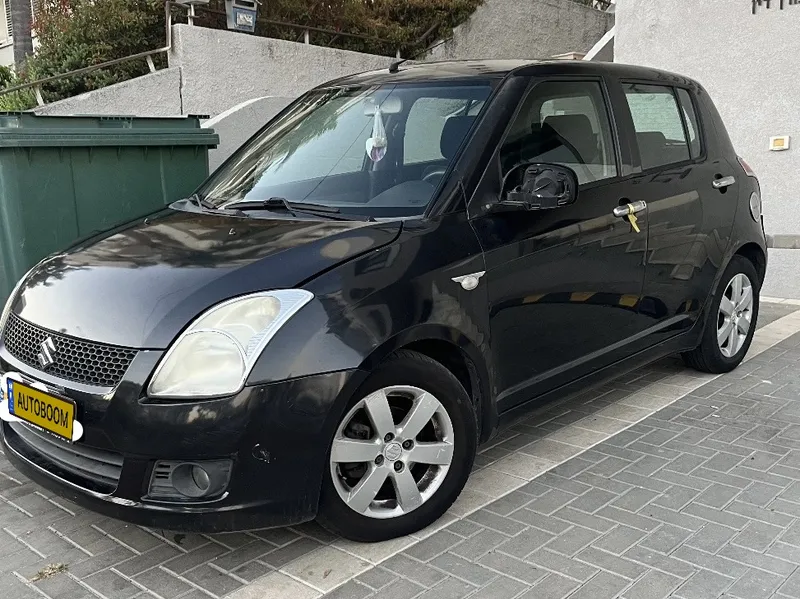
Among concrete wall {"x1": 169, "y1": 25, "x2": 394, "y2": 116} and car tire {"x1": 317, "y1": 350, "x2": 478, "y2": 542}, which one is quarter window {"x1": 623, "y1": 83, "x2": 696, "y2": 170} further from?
concrete wall {"x1": 169, "y1": 25, "x2": 394, "y2": 116}

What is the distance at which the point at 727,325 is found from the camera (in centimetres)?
511

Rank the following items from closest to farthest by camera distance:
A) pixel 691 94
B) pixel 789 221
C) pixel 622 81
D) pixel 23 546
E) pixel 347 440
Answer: pixel 347 440 < pixel 23 546 < pixel 622 81 < pixel 691 94 < pixel 789 221

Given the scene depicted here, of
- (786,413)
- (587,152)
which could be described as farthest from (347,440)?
(786,413)

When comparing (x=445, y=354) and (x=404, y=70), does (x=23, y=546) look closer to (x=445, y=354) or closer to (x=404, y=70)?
(x=445, y=354)

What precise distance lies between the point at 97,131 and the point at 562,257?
10.1 ft

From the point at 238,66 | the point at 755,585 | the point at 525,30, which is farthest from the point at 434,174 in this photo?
the point at 525,30

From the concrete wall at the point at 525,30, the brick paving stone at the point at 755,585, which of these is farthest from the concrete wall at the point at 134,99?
the brick paving stone at the point at 755,585

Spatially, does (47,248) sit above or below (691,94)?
below

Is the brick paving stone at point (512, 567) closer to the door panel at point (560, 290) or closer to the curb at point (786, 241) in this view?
the door panel at point (560, 290)

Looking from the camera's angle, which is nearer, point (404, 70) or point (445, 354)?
point (445, 354)

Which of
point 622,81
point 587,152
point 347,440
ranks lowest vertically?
point 347,440

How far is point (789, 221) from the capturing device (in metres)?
7.25

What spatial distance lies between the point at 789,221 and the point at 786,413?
3.26 meters

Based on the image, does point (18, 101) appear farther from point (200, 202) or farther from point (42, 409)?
point (42, 409)
